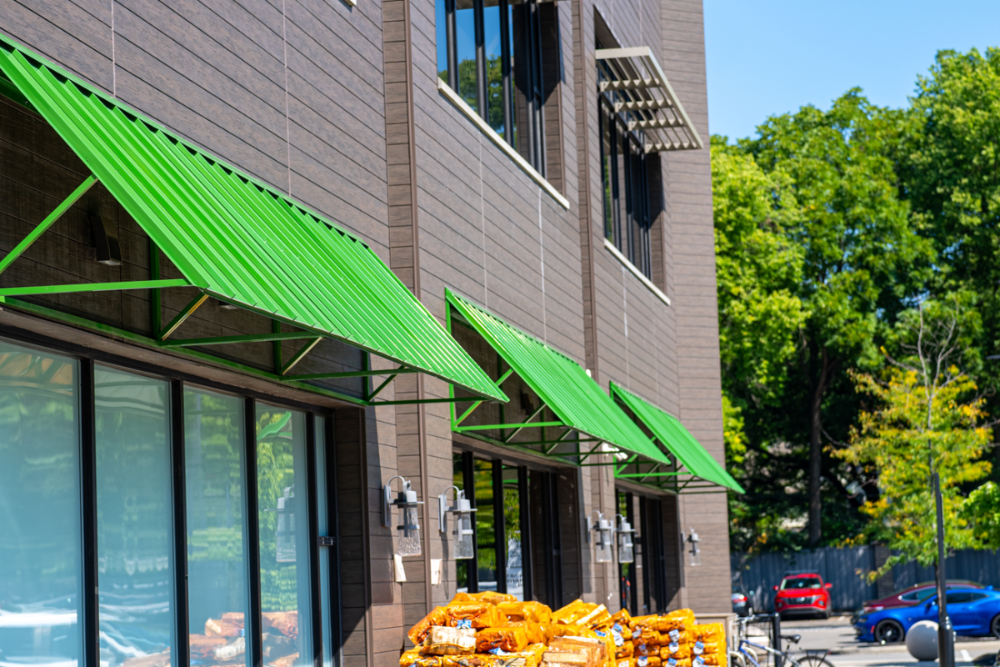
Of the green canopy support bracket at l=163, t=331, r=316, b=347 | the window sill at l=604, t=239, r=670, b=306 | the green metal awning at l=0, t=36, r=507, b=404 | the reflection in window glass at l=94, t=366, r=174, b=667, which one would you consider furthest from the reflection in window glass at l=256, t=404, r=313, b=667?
the window sill at l=604, t=239, r=670, b=306

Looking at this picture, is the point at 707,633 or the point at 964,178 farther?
the point at 964,178

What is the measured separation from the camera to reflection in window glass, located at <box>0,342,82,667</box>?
6941mm

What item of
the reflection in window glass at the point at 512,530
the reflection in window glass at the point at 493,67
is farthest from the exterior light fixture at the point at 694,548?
the reflection in window glass at the point at 493,67

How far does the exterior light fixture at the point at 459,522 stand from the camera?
12.6 m

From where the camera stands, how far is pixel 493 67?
→ 16578mm

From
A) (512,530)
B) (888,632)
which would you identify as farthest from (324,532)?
(888,632)

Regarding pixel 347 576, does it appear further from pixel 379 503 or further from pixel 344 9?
pixel 344 9

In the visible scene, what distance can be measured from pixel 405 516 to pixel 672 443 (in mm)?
10238

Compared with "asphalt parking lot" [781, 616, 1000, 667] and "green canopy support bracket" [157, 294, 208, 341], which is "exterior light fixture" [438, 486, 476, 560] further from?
"asphalt parking lot" [781, 616, 1000, 667]

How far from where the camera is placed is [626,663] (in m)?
13.9

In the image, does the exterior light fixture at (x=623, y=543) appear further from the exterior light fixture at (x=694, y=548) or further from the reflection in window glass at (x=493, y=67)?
the exterior light fixture at (x=694, y=548)

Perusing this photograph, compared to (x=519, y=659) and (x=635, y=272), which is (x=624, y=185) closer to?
(x=635, y=272)

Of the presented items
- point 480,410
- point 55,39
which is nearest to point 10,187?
point 55,39

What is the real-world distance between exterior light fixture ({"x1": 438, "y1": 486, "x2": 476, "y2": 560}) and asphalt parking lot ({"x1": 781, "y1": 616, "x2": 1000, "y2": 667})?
54.4ft
